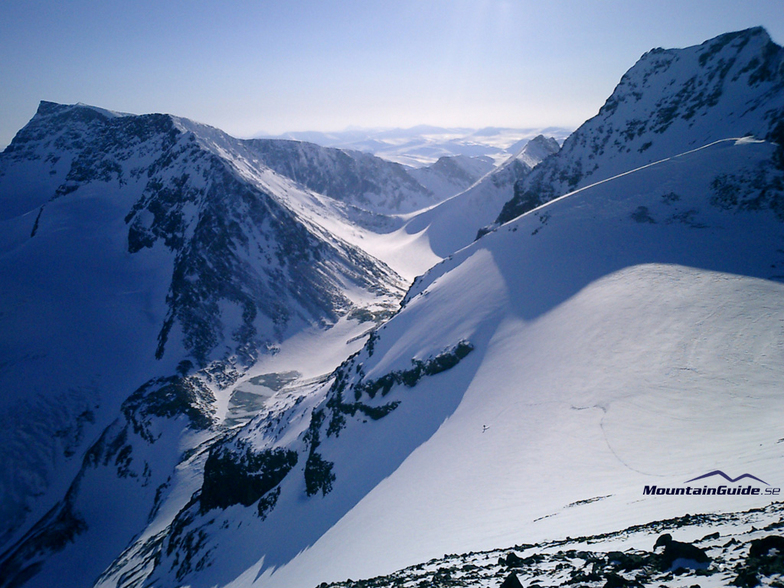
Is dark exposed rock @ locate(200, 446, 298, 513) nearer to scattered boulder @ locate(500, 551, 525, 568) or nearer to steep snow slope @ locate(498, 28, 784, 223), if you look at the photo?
scattered boulder @ locate(500, 551, 525, 568)

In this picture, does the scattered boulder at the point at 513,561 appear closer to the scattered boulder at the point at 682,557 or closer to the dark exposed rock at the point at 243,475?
the scattered boulder at the point at 682,557

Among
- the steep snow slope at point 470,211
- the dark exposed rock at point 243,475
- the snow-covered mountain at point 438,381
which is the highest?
the steep snow slope at point 470,211

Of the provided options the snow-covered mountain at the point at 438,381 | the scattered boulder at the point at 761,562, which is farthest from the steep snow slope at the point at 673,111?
the scattered boulder at the point at 761,562

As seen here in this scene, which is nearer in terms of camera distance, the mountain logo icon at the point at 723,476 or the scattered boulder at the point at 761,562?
the scattered boulder at the point at 761,562

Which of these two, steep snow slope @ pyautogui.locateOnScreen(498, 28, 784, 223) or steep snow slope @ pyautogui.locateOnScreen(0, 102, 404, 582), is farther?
steep snow slope @ pyautogui.locateOnScreen(0, 102, 404, 582)

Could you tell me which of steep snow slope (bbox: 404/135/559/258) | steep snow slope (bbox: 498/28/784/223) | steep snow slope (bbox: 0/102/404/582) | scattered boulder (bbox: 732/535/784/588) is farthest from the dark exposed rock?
steep snow slope (bbox: 404/135/559/258)

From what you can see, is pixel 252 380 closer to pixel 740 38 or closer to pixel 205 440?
pixel 205 440

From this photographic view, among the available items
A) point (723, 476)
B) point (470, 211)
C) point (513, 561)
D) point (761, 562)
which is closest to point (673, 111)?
point (723, 476)
